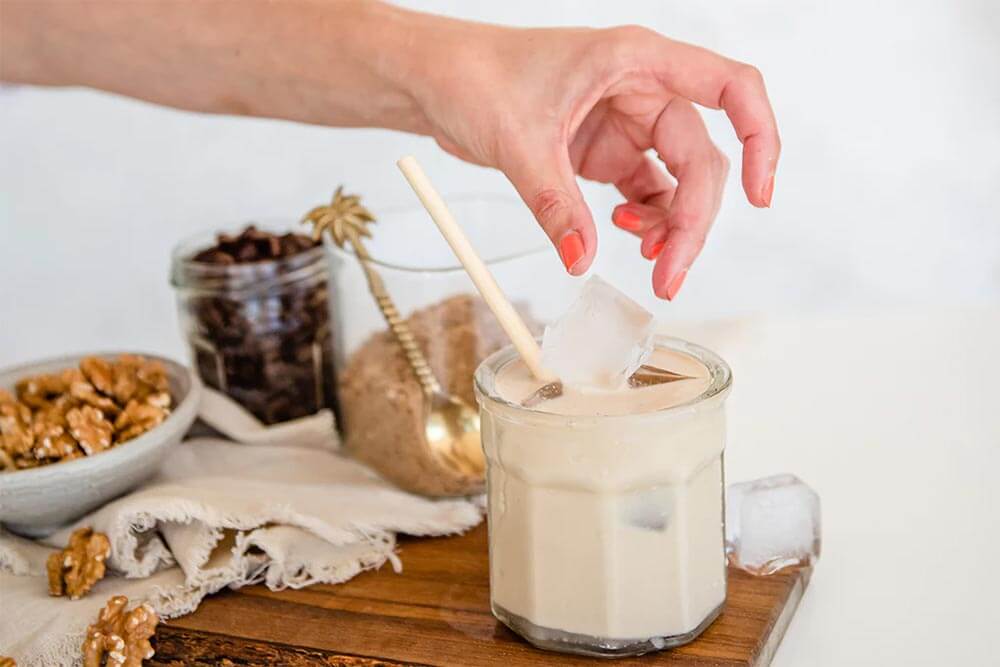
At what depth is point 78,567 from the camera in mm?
1072

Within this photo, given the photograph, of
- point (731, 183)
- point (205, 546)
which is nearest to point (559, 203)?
point (205, 546)

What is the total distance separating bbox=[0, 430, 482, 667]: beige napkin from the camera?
102 centimetres

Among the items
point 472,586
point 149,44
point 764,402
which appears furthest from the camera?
point 764,402

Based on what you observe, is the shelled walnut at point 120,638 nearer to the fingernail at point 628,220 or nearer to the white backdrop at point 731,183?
the fingernail at point 628,220

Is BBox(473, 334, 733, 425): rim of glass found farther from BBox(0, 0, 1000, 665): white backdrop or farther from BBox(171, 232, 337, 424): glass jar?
BBox(0, 0, 1000, 665): white backdrop

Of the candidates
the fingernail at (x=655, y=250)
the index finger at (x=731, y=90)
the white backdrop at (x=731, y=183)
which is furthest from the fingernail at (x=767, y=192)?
the white backdrop at (x=731, y=183)

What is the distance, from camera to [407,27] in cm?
113

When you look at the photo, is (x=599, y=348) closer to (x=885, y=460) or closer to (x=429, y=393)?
(x=429, y=393)

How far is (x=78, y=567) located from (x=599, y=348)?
52 centimetres

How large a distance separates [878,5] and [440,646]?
1656 mm

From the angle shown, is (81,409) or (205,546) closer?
(205,546)

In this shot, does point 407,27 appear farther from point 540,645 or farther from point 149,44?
point 540,645

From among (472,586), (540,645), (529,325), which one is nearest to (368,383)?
(529,325)

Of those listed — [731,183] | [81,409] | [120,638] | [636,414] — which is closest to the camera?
[636,414]
